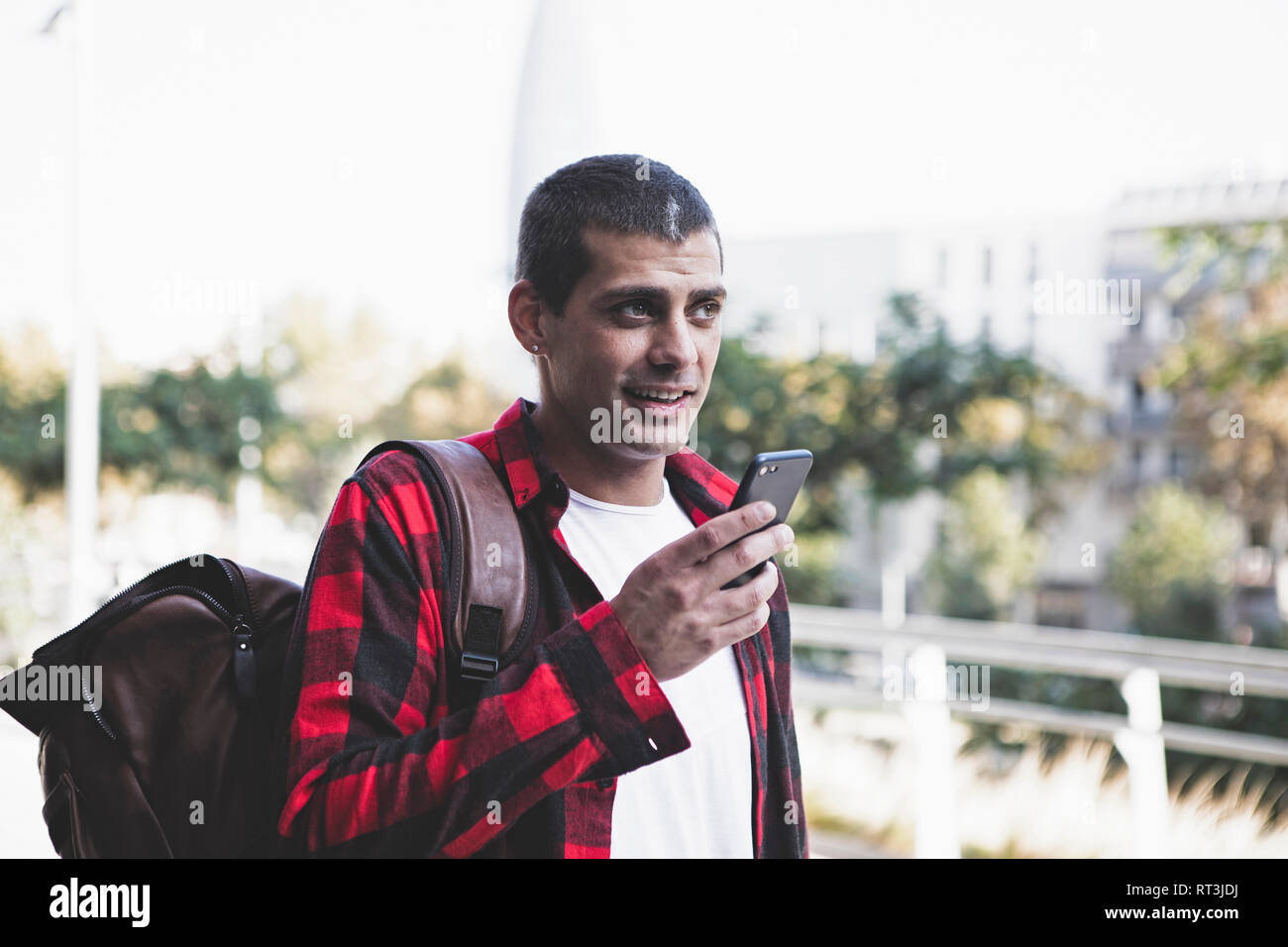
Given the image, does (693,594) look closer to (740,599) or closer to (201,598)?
(740,599)

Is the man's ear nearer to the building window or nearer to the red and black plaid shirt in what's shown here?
the red and black plaid shirt

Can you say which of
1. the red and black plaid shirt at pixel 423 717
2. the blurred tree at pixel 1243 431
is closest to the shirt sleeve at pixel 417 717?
the red and black plaid shirt at pixel 423 717

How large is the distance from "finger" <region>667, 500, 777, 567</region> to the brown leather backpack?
0.76 feet

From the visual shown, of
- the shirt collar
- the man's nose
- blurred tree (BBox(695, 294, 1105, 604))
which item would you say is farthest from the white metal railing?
blurred tree (BBox(695, 294, 1105, 604))

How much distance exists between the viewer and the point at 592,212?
4.84 feet

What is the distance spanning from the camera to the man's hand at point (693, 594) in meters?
1.20

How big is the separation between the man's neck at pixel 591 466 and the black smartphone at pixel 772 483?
9.4 inches

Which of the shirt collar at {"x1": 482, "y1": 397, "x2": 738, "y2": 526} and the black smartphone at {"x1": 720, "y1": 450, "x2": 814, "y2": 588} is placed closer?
the black smartphone at {"x1": 720, "y1": 450, "x2": 814, "y2": 588}

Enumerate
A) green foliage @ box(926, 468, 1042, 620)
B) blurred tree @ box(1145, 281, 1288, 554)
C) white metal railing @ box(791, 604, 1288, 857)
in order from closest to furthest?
1. white metal railing @ box(791, 604, 1288, 857)
2. blurred tree @ box(1145, 281, 1288, 554)
3. green foliage @ box(926, 468, 1042, 620)

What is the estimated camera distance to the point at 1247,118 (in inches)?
483

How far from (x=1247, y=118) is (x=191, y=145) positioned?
13.9m

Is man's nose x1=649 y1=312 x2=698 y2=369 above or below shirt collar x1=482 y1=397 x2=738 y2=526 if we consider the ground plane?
above

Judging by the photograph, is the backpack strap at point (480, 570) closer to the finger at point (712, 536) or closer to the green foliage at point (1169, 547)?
the finger at point (712, 536)

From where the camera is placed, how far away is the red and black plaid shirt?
46.8 inches
